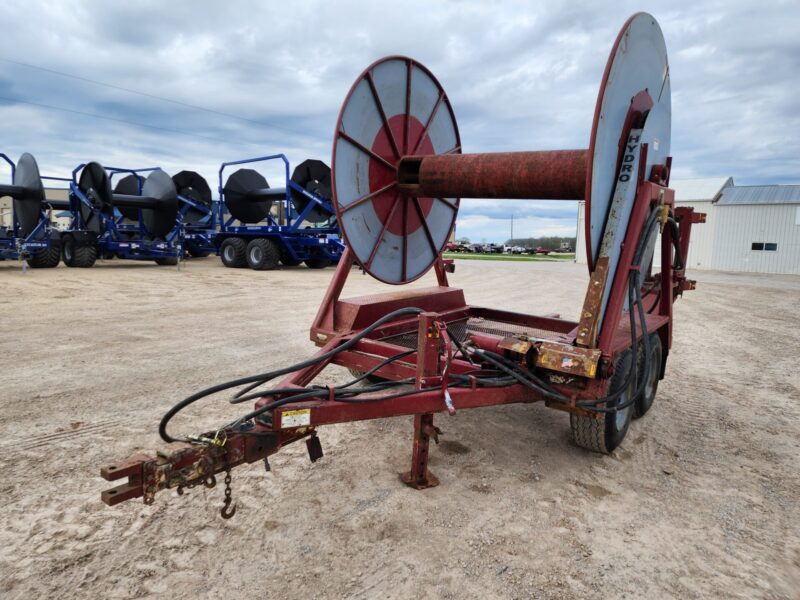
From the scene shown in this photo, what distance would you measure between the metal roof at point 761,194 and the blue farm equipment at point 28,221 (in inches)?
1108

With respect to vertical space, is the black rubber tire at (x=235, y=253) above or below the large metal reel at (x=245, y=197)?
below

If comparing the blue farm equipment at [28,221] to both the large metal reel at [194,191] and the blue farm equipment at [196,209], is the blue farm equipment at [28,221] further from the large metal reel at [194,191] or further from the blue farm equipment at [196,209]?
the large metal reel at [194,191]

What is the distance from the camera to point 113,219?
635 inches

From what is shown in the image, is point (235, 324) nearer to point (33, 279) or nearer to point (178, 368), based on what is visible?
point (178, 368)

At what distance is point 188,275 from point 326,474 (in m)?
12.6

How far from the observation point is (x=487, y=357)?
2.90 meters

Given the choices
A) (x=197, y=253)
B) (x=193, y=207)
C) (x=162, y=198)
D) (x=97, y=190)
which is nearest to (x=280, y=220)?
(x=162, y=198)

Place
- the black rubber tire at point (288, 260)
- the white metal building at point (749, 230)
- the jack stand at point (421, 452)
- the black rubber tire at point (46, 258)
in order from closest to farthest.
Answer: the jack stand at point (421, 452) → the black rubber tire at point (46, 258) → the black rubber tire at point (288, 260) → the white metal building at point (749, 230)

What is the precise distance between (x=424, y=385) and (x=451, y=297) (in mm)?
1944

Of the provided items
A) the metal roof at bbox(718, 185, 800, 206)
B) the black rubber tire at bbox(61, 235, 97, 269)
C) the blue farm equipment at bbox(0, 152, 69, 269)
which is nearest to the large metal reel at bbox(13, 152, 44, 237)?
the blue farm equipment at bbox(0, 152, 69, 269)

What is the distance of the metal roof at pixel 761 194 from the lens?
2497cm

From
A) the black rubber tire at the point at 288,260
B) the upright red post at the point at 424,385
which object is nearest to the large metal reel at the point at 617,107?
the upright red post at the point at 424,385

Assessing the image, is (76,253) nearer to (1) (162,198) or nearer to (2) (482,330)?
(1) (162,198)

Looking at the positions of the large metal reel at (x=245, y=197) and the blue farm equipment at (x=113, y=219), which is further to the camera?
the large metal reel at (x=245, y=197)
